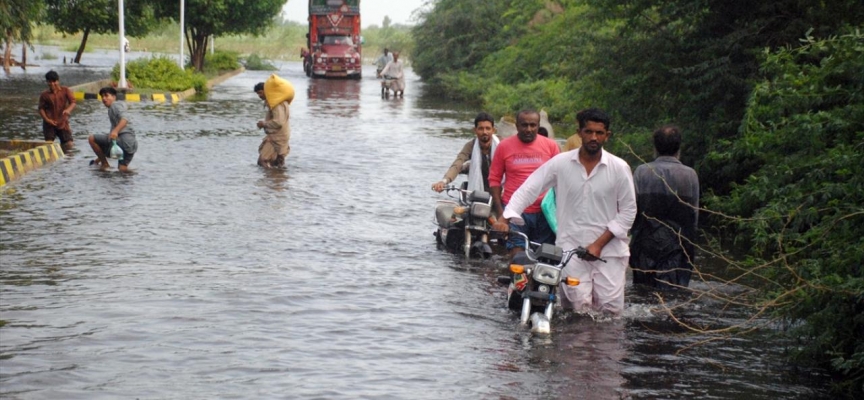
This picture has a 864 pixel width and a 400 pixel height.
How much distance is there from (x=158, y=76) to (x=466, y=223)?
28.0 meters

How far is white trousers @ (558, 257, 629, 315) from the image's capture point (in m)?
8.34

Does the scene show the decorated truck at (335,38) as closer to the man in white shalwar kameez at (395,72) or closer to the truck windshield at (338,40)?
the truck windshield at (338,40)

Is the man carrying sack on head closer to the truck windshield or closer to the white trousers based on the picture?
the white trousers

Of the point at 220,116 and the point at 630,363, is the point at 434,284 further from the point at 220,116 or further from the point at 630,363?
the point at 220,116

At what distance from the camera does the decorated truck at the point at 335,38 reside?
5462cm

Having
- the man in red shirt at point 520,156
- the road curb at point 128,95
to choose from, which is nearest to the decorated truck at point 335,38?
the road curb at point 128,95

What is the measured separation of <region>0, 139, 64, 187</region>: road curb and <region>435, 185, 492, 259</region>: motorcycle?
6.78 metres

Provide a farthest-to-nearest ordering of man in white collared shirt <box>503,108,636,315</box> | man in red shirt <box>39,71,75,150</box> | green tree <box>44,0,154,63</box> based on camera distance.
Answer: green tree <box>44,0,154,63</box> < man in red shirt <box>39,71,75,150</box> < man in white collared shirt <box>503,108,636,315</box>

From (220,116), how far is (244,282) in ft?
65.4

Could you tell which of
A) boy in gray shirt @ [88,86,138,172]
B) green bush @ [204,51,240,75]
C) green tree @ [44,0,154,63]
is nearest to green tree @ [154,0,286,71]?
green bush @ [204,51,240,75]

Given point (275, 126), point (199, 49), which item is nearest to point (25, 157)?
point (275, 126)

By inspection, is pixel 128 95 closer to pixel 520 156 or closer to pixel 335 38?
pixel 335 38

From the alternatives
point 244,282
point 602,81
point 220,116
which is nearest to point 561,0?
point 220,116

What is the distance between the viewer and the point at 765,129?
12.9 meters
